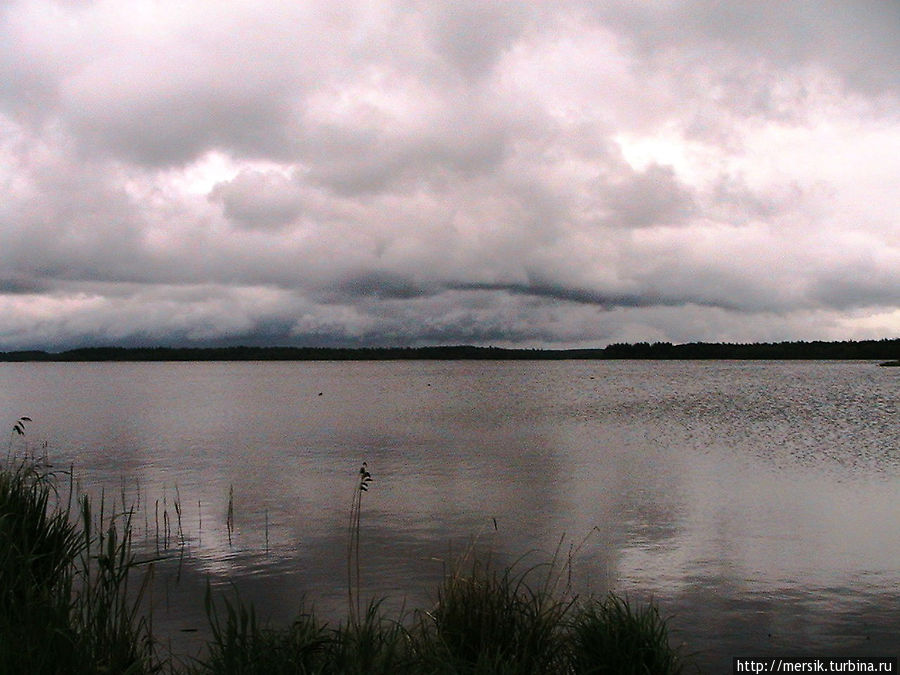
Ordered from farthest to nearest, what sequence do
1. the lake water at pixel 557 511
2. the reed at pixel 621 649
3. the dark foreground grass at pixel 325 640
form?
the lake water at pixel 557 511 → the reed at pixel 621 649 → the dark foreground grass at pixel 325 640

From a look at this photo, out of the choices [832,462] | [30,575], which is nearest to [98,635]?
[30,575]

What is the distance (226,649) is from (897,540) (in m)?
15.7

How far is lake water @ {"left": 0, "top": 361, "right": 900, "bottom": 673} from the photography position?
12.2 meters

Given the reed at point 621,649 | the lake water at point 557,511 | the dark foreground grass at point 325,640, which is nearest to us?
the dark foreground grass at point 325,640

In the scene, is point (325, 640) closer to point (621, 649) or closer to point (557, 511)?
point (621, 649)

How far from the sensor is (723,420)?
1911 inches

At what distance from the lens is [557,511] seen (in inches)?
810

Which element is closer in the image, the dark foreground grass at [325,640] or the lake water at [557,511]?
the dark foreground grass at [325,640]

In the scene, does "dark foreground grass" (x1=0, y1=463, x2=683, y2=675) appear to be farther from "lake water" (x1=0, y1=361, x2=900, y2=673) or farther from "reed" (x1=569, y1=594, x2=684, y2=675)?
"lake water" (x1=0, y1=361, x2=900, y2=673)

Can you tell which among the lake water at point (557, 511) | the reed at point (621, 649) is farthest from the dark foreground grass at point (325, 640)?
the lake water at point (557, 511)

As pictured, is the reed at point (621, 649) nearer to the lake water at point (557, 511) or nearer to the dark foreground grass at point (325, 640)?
the dark foreground grass at point (325, 640)

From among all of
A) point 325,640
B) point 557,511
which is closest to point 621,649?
point 325,640

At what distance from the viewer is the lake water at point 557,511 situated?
12.2m

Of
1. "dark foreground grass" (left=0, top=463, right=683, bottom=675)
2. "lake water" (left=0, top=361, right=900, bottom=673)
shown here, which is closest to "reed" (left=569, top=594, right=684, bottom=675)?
"dark foreground grass" (left=0, top=463, right=683, bottom=675)
